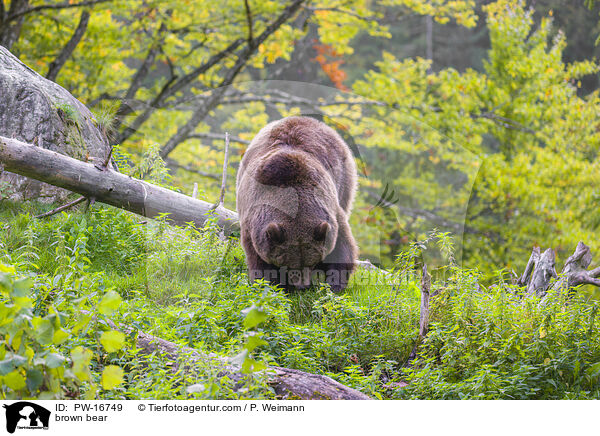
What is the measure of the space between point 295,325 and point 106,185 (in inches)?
107

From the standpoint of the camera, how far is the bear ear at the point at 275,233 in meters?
4.51

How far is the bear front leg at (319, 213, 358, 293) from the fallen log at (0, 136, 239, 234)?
4.36 feet

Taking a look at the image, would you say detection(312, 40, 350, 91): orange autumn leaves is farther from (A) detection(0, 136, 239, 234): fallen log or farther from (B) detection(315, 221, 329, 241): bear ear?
(B) detection(315, 221, 329, 241): bear ear

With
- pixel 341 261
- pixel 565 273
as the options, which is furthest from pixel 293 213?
pixel 565 273

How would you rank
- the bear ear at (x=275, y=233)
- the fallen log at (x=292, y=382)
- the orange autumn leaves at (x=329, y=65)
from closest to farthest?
the fallen log at (x=292, y=382)
the bear ear at (x=275, y=233)
the orange autumn leaves at (x=329, y=65)

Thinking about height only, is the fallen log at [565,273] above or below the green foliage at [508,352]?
above

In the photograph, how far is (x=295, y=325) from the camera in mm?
4047

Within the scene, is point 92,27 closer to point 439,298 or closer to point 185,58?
point 185,58

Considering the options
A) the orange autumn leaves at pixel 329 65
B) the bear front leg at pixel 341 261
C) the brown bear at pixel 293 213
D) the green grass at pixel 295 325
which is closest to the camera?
the green grass at pixel 295 325
